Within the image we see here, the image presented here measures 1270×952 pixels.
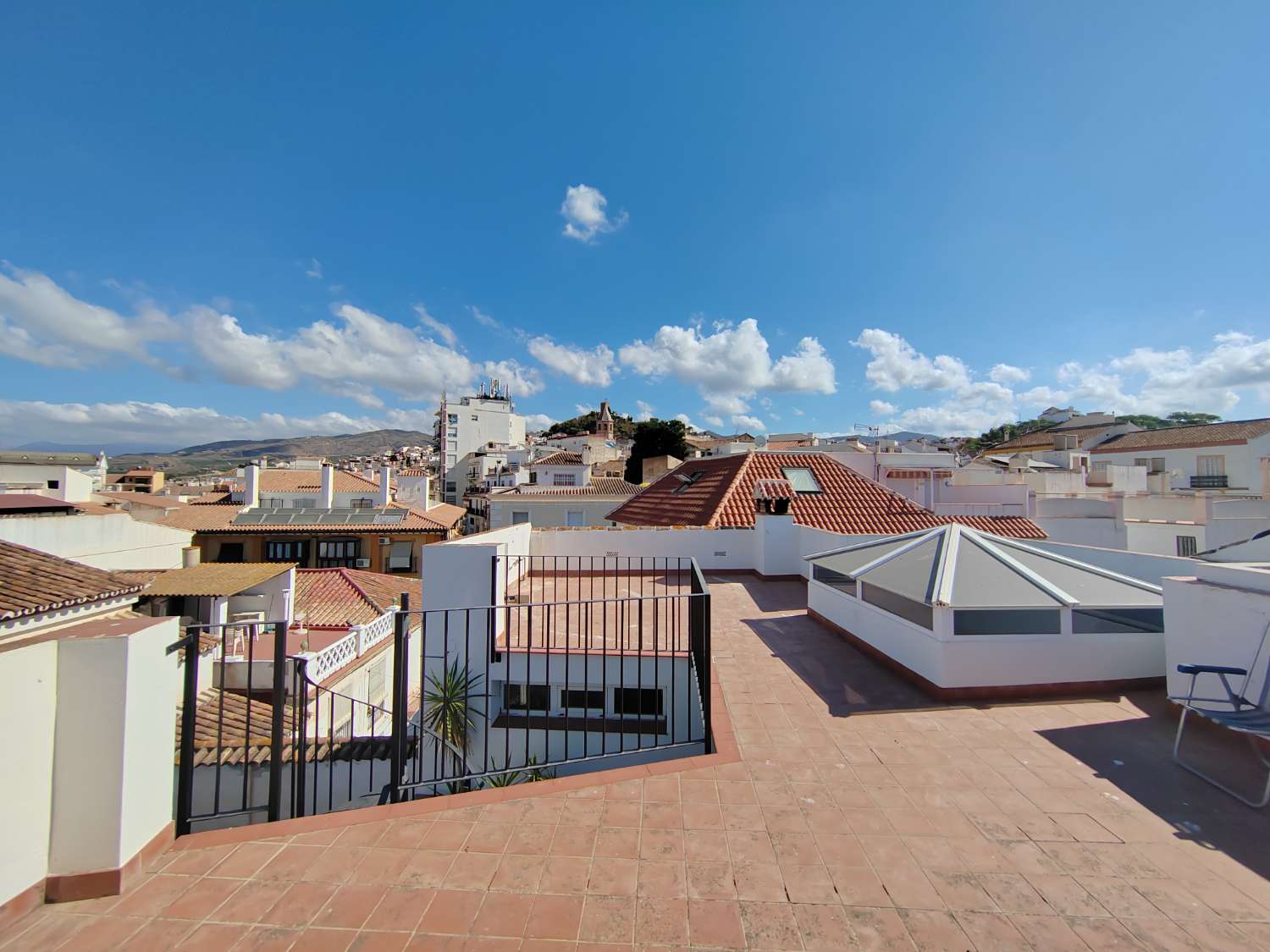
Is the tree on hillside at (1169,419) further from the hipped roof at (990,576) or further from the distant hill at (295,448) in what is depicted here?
the distant hill at (295,448)

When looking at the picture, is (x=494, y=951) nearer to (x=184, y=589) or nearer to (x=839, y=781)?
(x=839, y=781)

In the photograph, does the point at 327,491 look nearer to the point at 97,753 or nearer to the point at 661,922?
the point at 97,753

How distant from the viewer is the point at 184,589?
10.1 meters

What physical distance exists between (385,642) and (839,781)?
10417 mm

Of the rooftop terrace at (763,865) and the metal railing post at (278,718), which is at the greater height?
the metal railing post at (278,718)

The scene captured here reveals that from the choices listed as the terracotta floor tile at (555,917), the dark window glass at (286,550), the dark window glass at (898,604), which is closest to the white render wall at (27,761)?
the terracotta floor tile at (555,917)

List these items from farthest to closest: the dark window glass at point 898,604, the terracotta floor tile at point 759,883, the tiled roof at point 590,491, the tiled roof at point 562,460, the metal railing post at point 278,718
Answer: the tiled roof at point 562,460 < the tiled roof at point 590,491 < the dark window glass at point 898,604 < the metal railing post at point 278,718 < the terracotta floor tile at point 759,883

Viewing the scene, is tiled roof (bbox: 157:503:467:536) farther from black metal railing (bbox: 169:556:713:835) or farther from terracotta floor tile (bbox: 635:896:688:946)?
terracotta floor tile (bbox: 635:896:688:946)

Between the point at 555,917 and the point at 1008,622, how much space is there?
4378 millimetres

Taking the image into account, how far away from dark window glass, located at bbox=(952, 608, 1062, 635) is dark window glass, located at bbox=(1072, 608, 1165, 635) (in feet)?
0.64

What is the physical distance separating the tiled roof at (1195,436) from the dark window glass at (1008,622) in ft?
103

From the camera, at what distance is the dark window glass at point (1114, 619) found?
180 inches

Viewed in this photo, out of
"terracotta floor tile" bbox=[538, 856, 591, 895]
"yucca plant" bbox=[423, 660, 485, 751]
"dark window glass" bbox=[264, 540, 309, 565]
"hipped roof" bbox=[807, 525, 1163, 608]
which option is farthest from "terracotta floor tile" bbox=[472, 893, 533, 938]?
"dark window glass" bbox=[264, 540, 309, 565]

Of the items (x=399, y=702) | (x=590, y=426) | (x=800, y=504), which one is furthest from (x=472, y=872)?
(x=590, y=426)
